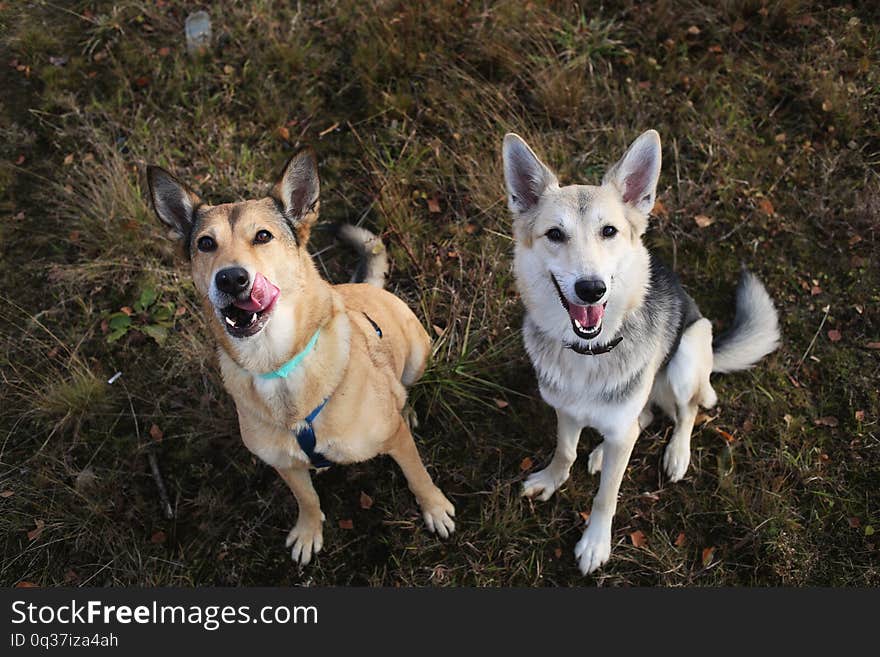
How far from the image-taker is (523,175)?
335 cm

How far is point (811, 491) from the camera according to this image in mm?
3947

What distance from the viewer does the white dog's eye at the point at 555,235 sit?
9.90 feet

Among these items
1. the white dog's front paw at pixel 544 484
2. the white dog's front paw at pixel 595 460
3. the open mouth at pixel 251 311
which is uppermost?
the open mouth at pixel 251 311

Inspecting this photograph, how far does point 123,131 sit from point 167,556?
3.81m

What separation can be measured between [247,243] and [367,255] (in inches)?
61.1

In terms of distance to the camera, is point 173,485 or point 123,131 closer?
point 173,485

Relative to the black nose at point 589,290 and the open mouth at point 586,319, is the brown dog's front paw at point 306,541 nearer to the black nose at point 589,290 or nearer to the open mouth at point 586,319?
the open mouth at point 586,319

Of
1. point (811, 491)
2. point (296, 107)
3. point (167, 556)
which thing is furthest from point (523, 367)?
point (296, 107)

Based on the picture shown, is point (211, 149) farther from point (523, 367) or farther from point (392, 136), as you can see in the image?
point (523, 367)

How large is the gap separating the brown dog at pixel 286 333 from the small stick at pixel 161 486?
3.90ft

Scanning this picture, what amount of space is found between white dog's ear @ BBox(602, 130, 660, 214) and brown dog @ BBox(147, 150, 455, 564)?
1543 mm

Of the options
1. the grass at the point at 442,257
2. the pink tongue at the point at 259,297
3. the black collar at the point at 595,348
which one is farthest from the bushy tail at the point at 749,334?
the pink tongue at the point at 259,297

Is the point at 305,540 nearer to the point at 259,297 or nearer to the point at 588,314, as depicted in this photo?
the point at 259,297

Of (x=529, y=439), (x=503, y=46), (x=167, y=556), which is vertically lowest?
(x=167, y=556)
